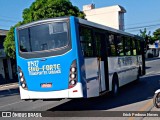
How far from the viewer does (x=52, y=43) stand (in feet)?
28.7

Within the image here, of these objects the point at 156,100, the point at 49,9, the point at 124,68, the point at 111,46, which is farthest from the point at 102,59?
the point at 49,9

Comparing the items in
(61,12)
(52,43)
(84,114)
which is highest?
(61,12)

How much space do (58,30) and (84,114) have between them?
9.30 ft

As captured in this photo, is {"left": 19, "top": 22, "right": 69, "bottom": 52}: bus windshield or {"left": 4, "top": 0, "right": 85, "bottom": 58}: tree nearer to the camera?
{"left": 19, "top": 22, "right": 69, "bottom": 52}: bus windshield

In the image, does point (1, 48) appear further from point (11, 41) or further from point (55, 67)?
point (55, 67)

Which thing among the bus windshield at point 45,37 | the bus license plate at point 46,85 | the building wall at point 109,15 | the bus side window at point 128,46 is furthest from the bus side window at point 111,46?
the building wall at point 109,15

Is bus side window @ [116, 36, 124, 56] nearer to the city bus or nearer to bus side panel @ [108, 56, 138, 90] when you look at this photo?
bus side panel @ [108, 56, 138, 90]

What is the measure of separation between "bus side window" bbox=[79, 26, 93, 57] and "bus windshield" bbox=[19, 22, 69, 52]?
56 cm

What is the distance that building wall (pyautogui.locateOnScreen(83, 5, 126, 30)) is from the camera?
212 feet

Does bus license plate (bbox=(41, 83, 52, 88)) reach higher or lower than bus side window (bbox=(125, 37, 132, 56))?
lower

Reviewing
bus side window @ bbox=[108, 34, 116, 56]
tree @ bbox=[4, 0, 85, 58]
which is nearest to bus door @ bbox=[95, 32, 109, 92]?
bus side window @ bbox=[108, 34, 116, 56]

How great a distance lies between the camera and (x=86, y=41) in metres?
9.11

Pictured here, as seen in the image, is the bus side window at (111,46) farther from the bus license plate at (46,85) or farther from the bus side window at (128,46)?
the bus license plate at (46,85)

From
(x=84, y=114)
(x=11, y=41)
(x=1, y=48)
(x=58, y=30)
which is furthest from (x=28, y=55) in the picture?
(x=1, y=48)
